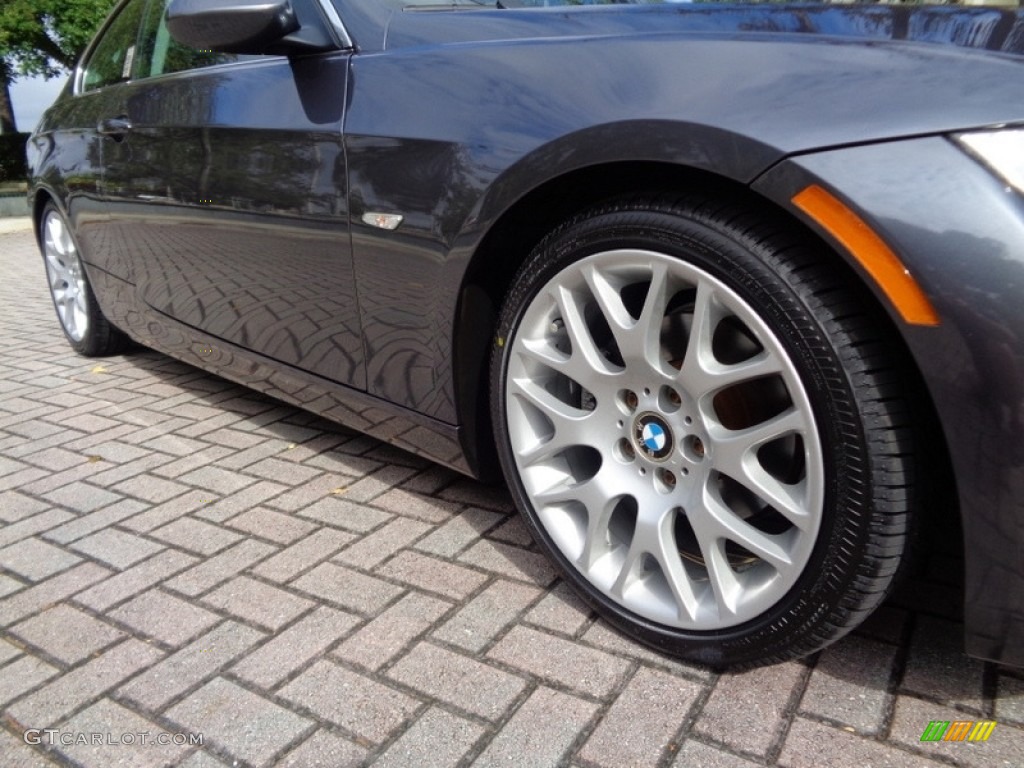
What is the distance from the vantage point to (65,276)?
4.53m

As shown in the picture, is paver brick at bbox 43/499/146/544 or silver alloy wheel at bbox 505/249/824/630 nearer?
silver alloy wheel at bbox 505/249/824/630

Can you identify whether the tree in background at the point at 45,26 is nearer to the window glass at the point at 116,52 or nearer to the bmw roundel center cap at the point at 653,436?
the window glass at the point at 116,52

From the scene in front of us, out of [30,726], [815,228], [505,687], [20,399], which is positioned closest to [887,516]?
[815,228]

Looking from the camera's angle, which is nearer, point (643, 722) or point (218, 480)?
point (643, 722)

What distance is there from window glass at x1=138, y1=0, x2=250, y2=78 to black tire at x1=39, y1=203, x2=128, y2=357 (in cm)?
111

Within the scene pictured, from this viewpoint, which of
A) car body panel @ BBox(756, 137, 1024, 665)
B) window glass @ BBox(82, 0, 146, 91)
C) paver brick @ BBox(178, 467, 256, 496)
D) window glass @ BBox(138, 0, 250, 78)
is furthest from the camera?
window glass @ BBox(82, 0, 146, 91)

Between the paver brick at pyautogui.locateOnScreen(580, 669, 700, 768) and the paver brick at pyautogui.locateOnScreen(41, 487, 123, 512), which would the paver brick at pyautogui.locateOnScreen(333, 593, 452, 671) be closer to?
the paver brick at pyautogui.locateOnScreen(580, 669, 700, 768)

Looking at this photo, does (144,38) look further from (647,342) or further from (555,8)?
(647,342)

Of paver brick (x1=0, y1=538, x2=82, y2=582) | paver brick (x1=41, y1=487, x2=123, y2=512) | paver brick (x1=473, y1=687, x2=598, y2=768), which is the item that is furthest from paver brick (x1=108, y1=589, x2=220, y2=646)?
paver brick (x1=473, y1=687, x2=598, y2=768)

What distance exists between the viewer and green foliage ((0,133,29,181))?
18.1 metres

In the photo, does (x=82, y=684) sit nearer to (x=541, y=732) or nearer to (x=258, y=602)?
(x=258, y=602)

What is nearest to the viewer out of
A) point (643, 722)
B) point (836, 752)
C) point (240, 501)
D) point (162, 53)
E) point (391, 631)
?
point (836, 752)

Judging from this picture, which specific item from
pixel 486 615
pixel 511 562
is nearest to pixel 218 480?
pixel 511 562

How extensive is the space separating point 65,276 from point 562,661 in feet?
12.6
